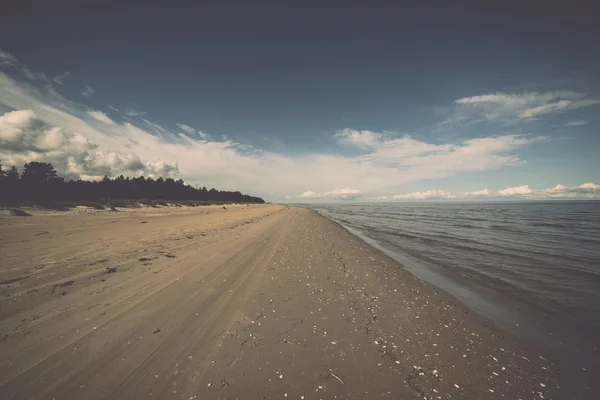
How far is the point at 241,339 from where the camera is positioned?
4910 mm

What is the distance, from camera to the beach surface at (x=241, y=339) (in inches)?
145

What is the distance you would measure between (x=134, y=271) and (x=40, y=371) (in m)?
5.32

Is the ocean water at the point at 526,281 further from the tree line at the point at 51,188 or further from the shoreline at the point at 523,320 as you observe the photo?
the tree line at the point at 51,188

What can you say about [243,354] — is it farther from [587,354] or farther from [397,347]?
[587,354]

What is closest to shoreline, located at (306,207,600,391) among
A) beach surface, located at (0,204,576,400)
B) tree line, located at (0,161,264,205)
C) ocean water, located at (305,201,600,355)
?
ocean water, located at (305,201,600,355)

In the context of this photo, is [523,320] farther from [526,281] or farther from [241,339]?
[241,339]

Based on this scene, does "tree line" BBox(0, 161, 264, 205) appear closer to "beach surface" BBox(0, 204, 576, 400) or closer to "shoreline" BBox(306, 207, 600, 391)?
"beach surface" BBox(0, 204, 576, 400)

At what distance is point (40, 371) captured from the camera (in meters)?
3.65

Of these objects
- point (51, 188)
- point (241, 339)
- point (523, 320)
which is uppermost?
point (51, 188)

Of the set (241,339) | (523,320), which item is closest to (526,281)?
(523,320)

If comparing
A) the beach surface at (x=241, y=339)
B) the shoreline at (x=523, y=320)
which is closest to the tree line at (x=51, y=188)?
the beach surface at (x=241, y=339)

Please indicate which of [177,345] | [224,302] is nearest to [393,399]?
[177,345]

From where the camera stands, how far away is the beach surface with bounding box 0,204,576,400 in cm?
369

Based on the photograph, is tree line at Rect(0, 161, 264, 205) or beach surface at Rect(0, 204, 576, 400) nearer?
beach surface at Rect(0, 204, 576, 400)
